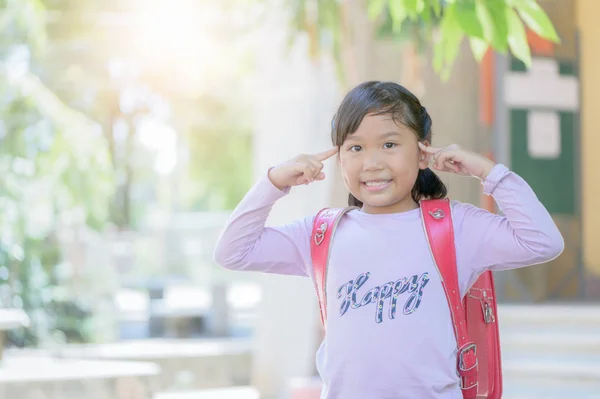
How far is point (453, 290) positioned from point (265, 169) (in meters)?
5.58

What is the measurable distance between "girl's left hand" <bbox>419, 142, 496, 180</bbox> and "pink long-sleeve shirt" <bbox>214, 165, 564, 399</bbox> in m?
0.03

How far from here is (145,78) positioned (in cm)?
1331

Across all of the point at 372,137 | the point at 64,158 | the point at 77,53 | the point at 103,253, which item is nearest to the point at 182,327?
the point at 103,253

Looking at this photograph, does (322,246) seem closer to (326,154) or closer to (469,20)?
(326,154)

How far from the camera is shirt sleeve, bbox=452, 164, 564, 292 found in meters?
2.04

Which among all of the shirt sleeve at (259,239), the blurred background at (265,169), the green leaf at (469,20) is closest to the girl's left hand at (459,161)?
the shirt sleeve at (259,239)

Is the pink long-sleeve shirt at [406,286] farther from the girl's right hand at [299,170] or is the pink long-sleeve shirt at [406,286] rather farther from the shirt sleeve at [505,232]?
the girl's right hand at [299,170]

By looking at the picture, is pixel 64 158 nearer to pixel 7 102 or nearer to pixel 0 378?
pixel 7 102

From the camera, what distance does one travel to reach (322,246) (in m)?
2.15

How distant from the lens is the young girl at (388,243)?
6.57 ft

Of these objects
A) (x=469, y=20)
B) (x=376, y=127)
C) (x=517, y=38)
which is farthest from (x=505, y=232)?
(x=517, y=38)

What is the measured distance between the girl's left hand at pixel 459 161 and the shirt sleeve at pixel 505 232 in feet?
0.07

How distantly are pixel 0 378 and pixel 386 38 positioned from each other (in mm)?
3411

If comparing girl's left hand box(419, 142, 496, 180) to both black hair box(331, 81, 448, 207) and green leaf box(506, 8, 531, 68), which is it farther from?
green leaf box(506, 8, 531, 68)
